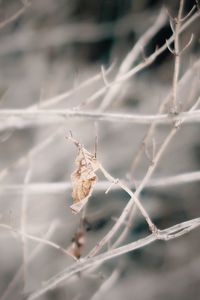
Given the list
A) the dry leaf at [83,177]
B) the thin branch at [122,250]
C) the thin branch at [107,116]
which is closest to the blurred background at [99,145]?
the thin branch at [107,116]

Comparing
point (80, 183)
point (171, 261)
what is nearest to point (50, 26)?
point (171, 261)

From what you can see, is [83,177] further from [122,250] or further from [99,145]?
[99,145]

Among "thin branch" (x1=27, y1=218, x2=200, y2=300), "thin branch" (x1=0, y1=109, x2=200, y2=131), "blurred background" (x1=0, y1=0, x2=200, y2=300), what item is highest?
"blurred background" (x1=0, y1=0, x2=200, y2=300)

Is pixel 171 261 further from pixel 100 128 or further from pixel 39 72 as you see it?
pixel 39 72

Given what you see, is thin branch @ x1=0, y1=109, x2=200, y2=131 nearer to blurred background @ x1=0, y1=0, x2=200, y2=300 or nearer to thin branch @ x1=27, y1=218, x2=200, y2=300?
thin branch @ x1=27, y1=218, x2=200, y2=300

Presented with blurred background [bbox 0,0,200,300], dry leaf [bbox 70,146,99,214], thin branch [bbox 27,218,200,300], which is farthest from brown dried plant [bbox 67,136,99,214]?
blurred background [bbox 0,0,200,300]

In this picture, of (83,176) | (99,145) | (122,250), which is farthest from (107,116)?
(99,145)
